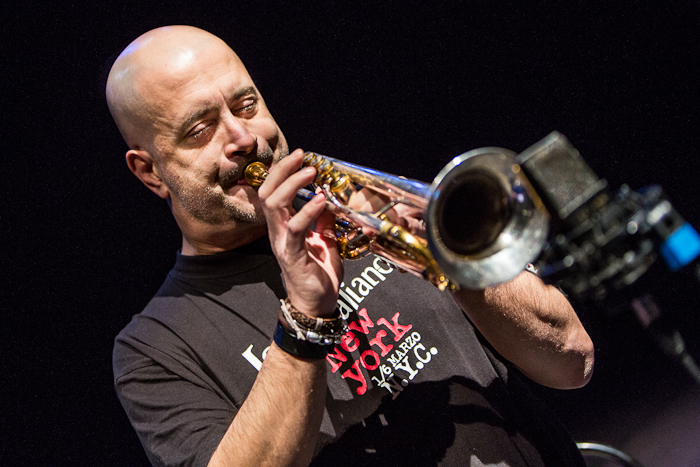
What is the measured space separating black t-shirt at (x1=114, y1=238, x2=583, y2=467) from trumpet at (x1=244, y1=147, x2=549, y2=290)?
52 cm

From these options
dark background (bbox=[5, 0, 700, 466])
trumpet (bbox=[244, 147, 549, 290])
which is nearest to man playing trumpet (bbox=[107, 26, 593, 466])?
trumpet (bbox=[244, 147, 549, 290])

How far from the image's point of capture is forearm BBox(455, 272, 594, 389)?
159 cm

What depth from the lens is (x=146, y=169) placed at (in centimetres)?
202

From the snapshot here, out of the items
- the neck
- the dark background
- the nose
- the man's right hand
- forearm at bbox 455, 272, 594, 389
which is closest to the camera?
the man's right hand

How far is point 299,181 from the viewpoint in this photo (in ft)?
4.47

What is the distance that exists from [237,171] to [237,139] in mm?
130

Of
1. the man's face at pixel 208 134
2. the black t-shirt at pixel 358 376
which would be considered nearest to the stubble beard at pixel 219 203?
the man's face at pixel 208 134

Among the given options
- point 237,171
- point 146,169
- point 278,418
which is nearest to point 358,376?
point 278,418

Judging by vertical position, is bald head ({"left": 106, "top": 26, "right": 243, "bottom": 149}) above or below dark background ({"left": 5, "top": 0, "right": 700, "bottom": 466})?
above

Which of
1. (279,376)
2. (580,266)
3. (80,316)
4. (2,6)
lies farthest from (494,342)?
(2,6)

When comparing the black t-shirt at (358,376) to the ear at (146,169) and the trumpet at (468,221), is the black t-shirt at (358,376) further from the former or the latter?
the trumpet at (468,221)

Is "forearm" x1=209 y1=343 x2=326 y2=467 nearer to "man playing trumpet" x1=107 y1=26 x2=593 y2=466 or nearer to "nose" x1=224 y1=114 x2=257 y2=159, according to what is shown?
"man playing trumpet" x1=107 y1=26 x2=593 y2=466

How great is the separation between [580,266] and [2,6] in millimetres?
2677

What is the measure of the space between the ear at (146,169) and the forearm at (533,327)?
1387 mm
